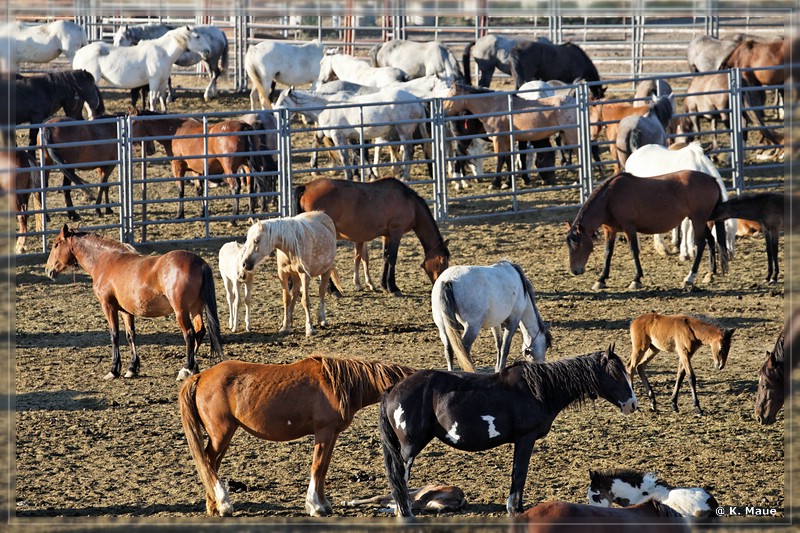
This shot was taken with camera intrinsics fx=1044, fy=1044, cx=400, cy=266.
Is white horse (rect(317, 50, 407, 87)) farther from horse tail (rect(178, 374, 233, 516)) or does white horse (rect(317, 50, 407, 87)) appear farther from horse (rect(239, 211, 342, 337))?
horse tail (rect(178, 374, 233, 516))

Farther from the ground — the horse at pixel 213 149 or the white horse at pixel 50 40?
the white horse at pixel 50 40

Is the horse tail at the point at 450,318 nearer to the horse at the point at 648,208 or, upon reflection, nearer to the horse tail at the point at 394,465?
the horse tail at the point at 394,465

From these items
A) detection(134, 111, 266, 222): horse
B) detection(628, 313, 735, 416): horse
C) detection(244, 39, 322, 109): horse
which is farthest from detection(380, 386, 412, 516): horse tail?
detection(244, 39, 322, 109): horse

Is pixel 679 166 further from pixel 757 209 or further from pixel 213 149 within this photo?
pixel 213 149

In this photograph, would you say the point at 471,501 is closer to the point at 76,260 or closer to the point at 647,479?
the point at 647,479

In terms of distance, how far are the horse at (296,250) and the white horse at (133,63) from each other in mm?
9078

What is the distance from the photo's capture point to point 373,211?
34.2ft

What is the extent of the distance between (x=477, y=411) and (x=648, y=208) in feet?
20.2

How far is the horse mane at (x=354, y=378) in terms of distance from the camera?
539 cm

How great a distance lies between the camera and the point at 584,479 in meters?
5.84

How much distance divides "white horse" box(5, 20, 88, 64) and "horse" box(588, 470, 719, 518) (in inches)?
649

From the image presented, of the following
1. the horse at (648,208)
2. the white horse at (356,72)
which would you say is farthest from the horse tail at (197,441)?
the white horse at (356,72)

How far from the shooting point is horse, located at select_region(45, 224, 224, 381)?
7824 millimetres

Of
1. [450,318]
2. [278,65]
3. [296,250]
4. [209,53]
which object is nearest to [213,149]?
[296,250]
